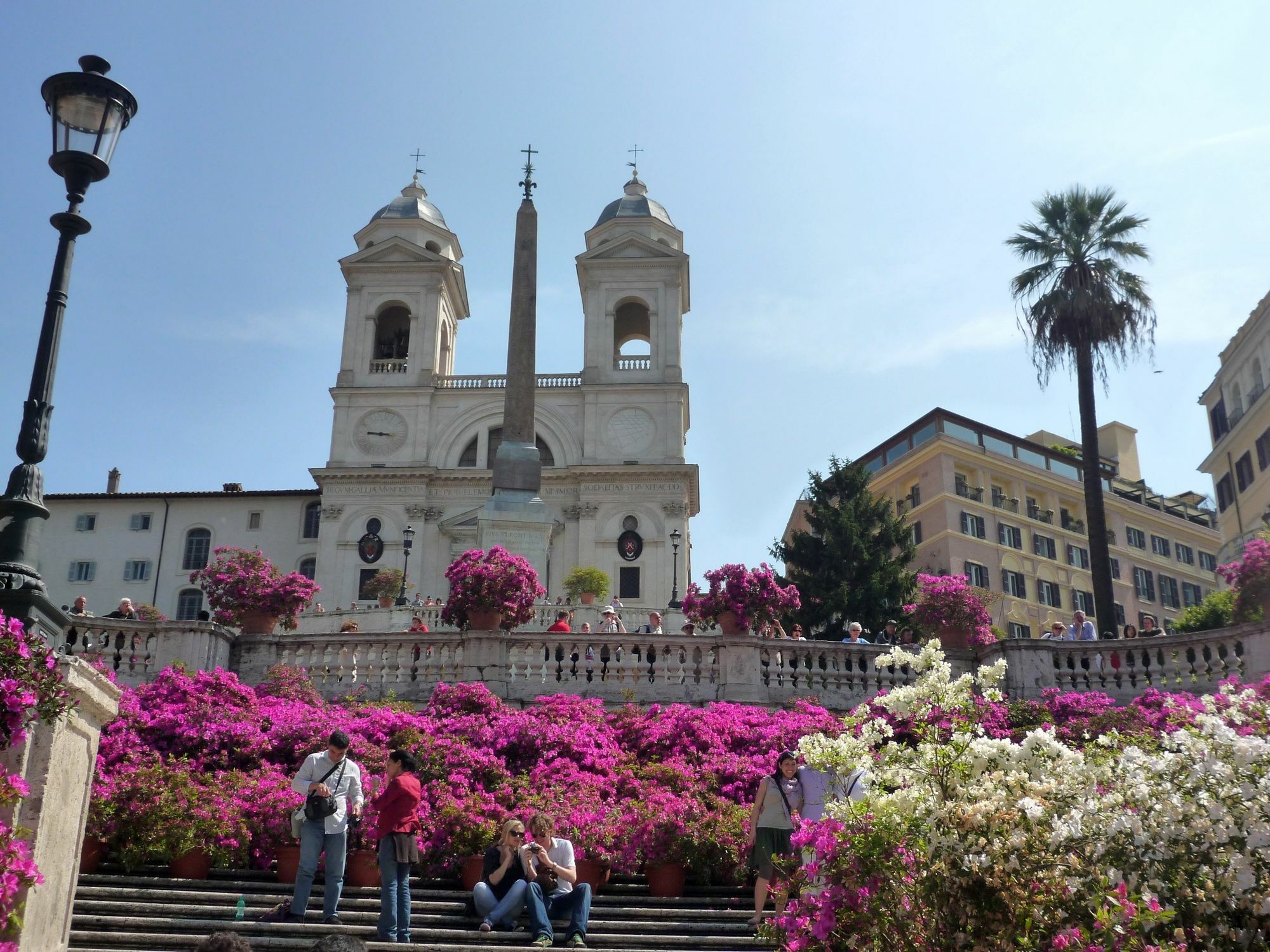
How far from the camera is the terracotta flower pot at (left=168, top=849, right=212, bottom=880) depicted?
38.6 ft

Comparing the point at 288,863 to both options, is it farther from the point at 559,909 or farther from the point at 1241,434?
the point at 1241,434

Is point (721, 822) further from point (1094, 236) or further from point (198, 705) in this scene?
point (1094, 236)

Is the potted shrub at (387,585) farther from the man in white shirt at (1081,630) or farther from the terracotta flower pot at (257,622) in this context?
the man in white shirt at (1081,630)

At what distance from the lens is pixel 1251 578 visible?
18.4 meters

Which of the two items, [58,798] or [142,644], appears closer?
[58,798]

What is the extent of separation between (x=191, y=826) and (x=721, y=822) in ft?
16.1

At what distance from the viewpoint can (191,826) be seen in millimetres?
11867

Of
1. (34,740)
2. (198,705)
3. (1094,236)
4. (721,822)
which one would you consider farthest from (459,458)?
(34,740)

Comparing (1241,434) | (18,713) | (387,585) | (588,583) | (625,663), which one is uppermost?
(1241,434)

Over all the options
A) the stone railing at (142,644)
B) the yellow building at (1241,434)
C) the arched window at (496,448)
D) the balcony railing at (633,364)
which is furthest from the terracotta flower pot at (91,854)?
the balcony railing at (633,364)

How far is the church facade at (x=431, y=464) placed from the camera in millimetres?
56875

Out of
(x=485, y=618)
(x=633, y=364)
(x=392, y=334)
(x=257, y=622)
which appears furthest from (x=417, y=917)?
(x=392, y=334)

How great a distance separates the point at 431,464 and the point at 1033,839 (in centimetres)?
5407

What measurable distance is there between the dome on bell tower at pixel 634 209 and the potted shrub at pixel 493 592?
4580 cm
